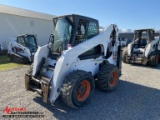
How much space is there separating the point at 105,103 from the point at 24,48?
7681 millimetres

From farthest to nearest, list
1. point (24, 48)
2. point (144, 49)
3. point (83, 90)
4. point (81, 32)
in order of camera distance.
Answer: point (24, 48)
point (144, 49)
point (81, 32)
point (83, 90)

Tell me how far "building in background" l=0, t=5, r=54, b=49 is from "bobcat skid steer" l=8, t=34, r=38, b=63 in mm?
7569

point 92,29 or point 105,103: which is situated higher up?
point 92,29

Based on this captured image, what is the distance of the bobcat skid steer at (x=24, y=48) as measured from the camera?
10398mm

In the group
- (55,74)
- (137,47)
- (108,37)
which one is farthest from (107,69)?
(137,47)

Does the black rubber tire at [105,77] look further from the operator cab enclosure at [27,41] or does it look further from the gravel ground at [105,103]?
the operator cab enclosure at [27,41]

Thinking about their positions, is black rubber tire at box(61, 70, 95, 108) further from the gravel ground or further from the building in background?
the building in background

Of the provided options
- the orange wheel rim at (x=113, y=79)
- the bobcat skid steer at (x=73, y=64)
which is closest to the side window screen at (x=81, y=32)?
the bobcat skid steer at (x=73, y=64)

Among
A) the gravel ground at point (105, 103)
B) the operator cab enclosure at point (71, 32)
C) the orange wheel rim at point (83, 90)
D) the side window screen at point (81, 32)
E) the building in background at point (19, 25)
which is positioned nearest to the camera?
the gravel ground at point (105, 103)

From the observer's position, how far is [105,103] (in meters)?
4.51

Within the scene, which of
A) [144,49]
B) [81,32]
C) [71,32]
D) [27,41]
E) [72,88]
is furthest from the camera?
[27,41]

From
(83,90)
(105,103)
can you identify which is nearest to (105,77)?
(105,103)

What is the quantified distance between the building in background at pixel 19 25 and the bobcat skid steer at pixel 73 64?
1490 centimetres

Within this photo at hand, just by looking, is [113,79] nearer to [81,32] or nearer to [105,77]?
[105,77]
